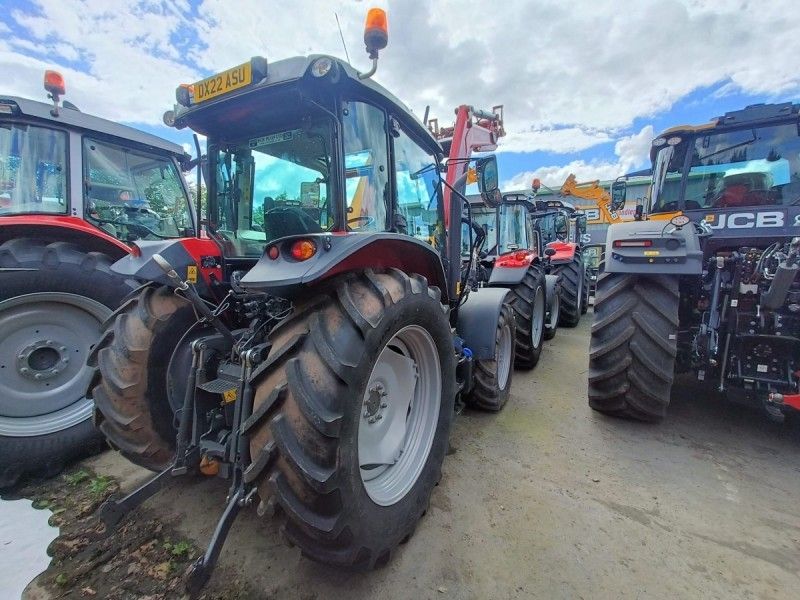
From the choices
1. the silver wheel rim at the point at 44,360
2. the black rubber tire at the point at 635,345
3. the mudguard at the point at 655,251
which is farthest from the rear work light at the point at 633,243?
the silver wheel rim at the point at 44,360

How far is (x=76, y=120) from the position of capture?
10.5 ft

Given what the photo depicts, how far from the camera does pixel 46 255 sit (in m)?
2.67

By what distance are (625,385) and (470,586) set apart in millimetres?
1964

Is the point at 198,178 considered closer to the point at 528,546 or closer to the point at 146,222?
the point at 146,222

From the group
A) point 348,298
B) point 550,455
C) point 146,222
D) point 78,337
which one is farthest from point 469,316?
point 146,222

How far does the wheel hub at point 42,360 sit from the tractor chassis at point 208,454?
174 cm

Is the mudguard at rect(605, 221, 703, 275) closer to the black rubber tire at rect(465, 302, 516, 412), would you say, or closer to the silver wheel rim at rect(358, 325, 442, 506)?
the black rubber tire at rect(465, 302, 516, 412)

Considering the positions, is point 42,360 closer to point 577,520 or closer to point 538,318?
point 577,520

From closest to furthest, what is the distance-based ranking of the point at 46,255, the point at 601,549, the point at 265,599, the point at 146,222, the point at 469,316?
the point at 265,599
the point at 601,549
the point at 46,255
the point at 469,316
the point at 146,222

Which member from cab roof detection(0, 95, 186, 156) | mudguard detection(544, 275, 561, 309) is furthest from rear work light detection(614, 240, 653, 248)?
cab roof detection(0, 95, 186, 156)

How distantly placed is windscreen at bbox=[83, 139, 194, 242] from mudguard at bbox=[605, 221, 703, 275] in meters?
4.08

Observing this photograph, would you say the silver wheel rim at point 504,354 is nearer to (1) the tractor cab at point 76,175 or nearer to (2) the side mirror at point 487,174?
(2) the side mirror at point 487,174

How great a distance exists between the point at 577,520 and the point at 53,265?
12.3ft

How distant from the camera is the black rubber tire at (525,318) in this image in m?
4.33
